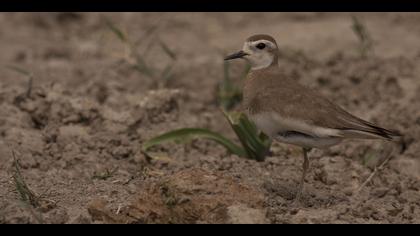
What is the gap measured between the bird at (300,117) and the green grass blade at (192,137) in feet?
2.46

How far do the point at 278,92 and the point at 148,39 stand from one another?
4878 millimetres

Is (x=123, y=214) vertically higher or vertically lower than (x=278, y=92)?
lower

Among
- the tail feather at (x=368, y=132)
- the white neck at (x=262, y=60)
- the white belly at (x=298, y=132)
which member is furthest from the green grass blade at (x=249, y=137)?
the tail feather at (x=368, y=132)

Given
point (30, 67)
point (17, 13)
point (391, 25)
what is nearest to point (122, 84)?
point (30, 67)

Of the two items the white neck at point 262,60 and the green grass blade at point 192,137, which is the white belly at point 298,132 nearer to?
the white neck at point 262,60

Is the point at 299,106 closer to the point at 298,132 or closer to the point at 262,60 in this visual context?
the point at 298,132

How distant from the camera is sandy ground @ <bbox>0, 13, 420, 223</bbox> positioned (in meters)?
5.07

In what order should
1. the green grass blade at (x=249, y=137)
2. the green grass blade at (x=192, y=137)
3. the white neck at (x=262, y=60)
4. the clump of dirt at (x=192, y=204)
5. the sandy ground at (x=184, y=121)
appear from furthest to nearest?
1. the green grass blade at (x=192, y=137)
2. the green grass blade at (x=249, y=137)
3. the white neck at (x=262, y=60)
4. the sandy ground at (x=184, y=121)
5. the clump of dirt at (x=192, y=204)

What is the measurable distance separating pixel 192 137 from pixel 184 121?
990 millimetres

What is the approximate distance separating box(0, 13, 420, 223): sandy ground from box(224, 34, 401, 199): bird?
463mm

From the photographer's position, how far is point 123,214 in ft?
16.5

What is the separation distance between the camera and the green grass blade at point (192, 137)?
6.45 m

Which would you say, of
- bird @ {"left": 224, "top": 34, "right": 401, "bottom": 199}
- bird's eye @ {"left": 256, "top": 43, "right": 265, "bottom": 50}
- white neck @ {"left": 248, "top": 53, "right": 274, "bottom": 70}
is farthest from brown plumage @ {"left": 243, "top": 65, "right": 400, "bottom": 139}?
bird's eye @ {"left": 256, "top": 43, "right": 265, "bottom": 50}

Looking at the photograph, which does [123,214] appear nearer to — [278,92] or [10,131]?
[278,92]
